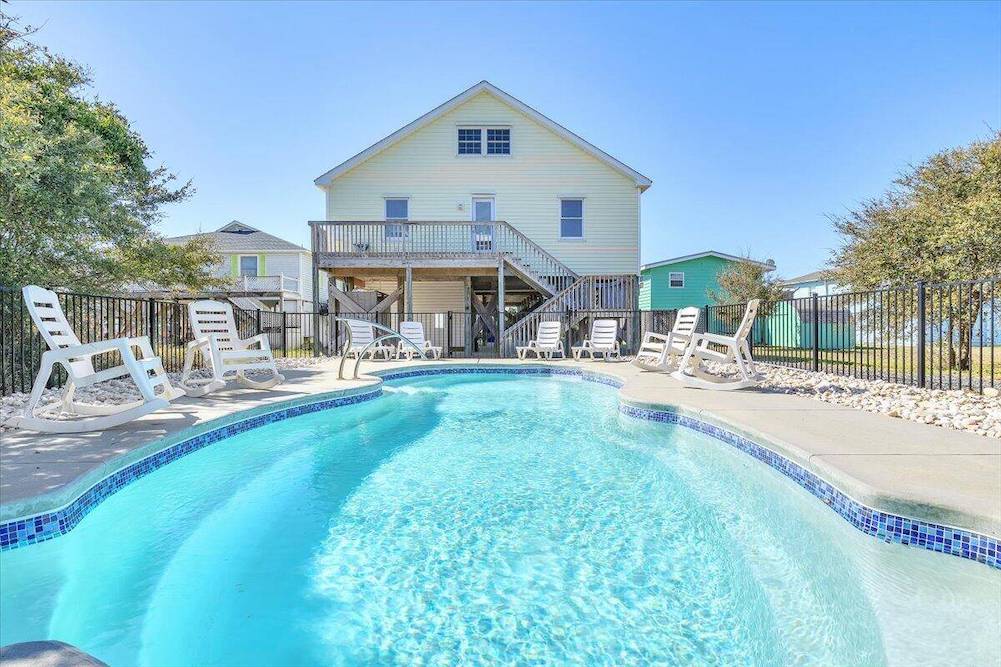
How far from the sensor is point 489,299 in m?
20.8

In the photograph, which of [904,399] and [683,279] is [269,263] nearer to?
[683,279]

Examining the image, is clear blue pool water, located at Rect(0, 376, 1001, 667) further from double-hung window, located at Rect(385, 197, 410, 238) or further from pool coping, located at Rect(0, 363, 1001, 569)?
double-hung window, located at Rect(385, 197, 410, 238)

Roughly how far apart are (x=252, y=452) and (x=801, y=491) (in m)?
4.50

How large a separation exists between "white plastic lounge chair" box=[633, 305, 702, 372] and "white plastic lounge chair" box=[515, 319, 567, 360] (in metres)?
2.77

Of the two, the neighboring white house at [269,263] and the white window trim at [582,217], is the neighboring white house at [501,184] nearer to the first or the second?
the white window trim at [582,217]

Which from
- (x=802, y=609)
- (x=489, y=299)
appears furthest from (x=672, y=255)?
(x=802, y=609)

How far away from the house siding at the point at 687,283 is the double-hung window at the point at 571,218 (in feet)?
31.1

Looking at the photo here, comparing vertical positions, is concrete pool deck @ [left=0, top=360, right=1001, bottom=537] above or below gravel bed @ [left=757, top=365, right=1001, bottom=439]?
below

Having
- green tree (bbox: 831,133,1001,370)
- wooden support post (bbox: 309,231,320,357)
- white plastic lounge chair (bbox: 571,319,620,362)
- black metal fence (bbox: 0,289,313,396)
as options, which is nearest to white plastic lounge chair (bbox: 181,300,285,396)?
black metal fence (bbox: 0,289,313,396)

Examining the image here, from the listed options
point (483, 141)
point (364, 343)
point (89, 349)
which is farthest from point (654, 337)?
point (483, 141)

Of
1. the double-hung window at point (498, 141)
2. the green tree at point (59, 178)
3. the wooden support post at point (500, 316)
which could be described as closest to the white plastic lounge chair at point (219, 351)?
the green tree at point (59, 178)

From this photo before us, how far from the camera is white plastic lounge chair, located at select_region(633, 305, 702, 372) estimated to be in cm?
805

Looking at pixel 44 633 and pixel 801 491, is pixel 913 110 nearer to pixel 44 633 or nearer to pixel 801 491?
pixel 801 491

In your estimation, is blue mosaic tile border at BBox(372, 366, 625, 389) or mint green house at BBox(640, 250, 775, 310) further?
mint green house at BBox(640, 250, 775, 310)
